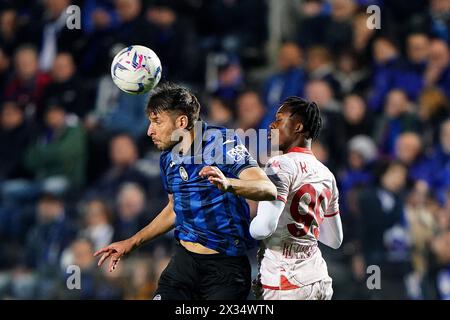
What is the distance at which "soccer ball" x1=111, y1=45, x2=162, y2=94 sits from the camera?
5.85 meters

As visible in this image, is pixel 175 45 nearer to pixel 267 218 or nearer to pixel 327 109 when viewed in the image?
pixel 327 109

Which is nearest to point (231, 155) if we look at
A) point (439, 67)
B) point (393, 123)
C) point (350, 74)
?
point (393, 123)

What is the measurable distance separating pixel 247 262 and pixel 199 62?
20.9 ft

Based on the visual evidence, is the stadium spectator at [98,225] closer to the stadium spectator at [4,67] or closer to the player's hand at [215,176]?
the stadium spectator at [4,67]

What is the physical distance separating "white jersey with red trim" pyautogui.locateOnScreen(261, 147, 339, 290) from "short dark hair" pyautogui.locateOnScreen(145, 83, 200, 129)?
603 mm

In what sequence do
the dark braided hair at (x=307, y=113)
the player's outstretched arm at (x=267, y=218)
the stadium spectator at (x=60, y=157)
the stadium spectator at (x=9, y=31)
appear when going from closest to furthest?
the player's outstretched arm at (x=267, y=218), the dark braided hair at (x=307, y=113), the stadium spectator at (x=60, y=157), the stadium spectator at (x=9, y=31)

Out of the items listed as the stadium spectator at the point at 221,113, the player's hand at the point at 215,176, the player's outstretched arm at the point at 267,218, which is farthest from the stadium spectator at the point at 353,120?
the player's hand at the point at 215,176

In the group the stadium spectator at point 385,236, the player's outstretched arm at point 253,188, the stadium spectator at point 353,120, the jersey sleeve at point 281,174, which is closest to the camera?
the player's outstretched arm at point 253,188

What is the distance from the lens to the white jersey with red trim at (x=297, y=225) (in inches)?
209

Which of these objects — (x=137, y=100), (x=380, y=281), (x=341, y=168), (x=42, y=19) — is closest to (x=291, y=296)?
(x=380, y=281)

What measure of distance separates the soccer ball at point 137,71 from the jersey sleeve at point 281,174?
1.05 m

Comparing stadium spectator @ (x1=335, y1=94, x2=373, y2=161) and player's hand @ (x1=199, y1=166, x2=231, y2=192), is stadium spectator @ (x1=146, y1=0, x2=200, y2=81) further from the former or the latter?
player's hand @ (x1=199, y1=166, x2=231, y2=192)

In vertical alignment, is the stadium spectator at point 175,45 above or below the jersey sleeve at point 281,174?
above

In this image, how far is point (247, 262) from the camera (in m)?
5.57
